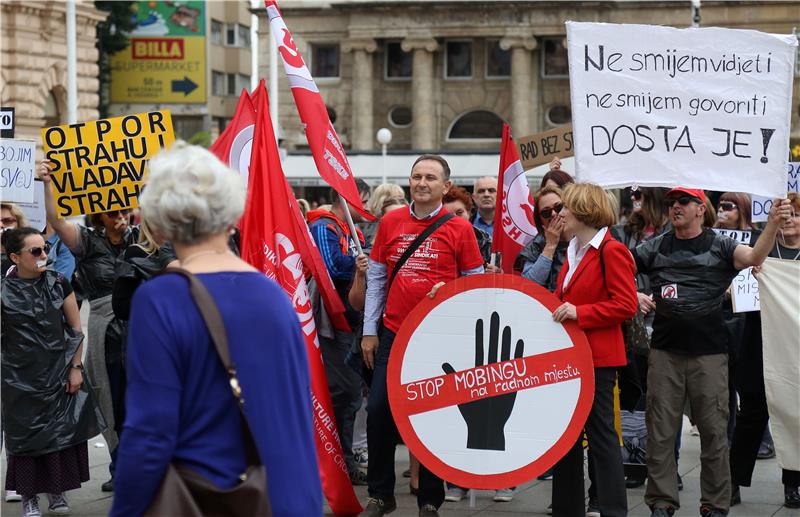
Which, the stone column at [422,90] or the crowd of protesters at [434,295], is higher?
the stone column at [422,90]

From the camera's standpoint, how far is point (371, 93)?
5684 centimetres

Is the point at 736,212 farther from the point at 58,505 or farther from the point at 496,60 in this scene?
the point at 496,60

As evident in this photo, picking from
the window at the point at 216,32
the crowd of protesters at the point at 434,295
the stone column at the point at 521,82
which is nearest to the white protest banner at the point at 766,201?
the crowd of protesters at the point at 434,295

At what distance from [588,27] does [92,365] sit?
12.3ft

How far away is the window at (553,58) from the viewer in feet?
182

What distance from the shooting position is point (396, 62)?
57.9 meters

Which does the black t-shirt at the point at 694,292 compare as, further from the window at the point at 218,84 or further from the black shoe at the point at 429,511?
the window at the point at 218,84

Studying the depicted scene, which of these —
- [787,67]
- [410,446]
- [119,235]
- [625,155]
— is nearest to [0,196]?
[119,235]

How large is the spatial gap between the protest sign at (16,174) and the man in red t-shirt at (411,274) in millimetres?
2924

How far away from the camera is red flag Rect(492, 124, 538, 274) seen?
8.47 metres

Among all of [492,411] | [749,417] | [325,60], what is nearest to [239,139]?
[492,411]

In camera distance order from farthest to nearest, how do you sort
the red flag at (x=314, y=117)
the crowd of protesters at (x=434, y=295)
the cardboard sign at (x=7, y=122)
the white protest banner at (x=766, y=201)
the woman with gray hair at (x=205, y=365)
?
the cardboard sign at (x=7, y=122)
the white protest banner at (x=766, y=201)
the red flag at (x=314, y=117)
the crowd of protesters at (x=434, y=295)
the woman with gray hair at (x=205, y=365)

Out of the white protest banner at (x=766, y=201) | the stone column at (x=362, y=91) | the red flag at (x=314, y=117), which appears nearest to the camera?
the red flag at (x=314, y=117)

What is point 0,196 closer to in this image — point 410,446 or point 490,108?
point 410,446
